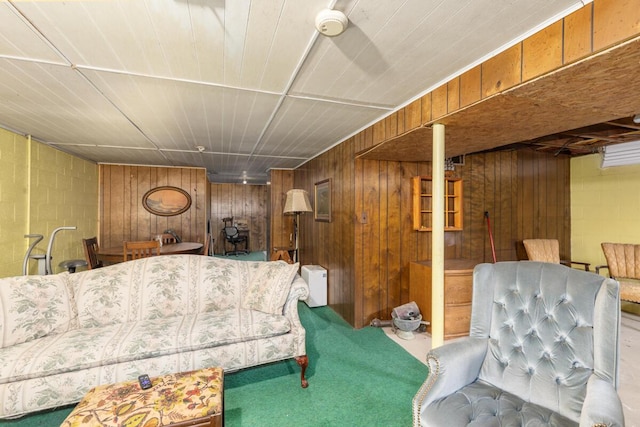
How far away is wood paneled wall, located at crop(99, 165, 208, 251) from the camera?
16.9 ft

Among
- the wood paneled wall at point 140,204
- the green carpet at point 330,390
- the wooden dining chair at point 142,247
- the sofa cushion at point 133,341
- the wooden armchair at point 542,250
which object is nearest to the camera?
the sofa cushion at point 133,341

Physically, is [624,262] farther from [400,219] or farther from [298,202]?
[298,202]

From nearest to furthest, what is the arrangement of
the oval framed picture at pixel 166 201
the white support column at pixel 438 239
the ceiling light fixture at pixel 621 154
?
the white support column at pixel 438 239 < the ceiling light fixture at pixel 621 154 < the oval framed picture at pixel 166 201

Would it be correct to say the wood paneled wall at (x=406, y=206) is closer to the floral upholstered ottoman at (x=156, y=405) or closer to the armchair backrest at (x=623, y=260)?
the armchair backrest at (x=623, y=260)

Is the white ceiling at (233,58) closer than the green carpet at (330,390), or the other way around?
the white ceiling at (233,58)

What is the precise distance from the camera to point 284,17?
1.33 metres

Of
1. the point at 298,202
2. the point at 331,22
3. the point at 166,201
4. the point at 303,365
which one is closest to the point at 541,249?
the point at 298,202

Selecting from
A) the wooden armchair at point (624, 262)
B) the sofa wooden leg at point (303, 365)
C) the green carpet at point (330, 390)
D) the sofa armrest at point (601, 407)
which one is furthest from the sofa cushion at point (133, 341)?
the wooden armchair at point (624, 262)

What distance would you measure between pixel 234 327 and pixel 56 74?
7.09ft

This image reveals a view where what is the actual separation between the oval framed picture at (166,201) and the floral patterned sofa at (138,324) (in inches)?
126

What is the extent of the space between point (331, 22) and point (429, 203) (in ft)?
9.06

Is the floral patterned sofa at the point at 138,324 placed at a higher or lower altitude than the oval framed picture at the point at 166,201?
lower

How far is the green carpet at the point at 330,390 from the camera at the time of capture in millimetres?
1816

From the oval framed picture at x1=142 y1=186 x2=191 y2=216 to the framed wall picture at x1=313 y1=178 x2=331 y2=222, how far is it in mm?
2801
